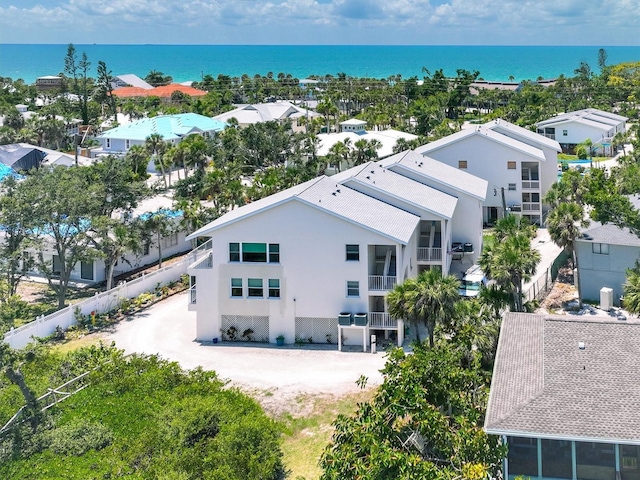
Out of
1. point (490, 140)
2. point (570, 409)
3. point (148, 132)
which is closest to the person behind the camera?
point (570, 409)

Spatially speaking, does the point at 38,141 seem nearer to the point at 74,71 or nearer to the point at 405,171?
the point at 74,71

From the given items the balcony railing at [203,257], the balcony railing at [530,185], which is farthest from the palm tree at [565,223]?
the balcony railing at [530,185]

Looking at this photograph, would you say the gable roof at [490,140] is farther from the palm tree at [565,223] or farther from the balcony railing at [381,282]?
the balcony railing at [381,282]

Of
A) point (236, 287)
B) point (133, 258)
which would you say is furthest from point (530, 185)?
point (133, 258)

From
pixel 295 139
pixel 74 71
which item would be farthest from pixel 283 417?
pixel 74 71

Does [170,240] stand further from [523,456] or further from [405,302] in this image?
[523,456]

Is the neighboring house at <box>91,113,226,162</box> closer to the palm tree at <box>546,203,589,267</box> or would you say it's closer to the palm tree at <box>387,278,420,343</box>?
the palm tree at <box>546,203,589,267</box>

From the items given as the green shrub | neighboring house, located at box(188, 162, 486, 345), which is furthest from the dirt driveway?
the green shrub
